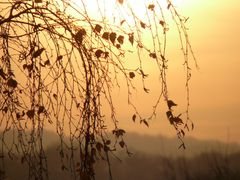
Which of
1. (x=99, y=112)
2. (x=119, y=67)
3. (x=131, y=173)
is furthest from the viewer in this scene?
(x=131, y=173)

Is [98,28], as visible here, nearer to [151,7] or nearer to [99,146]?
[151,7]

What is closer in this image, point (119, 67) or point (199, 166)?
point (119, 67)

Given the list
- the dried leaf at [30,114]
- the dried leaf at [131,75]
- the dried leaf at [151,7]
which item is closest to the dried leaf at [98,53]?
the dried leaf at [131,75]

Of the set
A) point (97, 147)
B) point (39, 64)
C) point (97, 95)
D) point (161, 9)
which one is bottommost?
point (97, 147)

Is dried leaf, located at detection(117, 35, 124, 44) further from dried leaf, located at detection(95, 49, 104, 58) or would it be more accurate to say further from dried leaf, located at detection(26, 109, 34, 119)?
dried leaf, located at detection(26, 109, 34, 119)

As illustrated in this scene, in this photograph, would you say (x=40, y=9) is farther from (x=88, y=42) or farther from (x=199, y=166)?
(x=199, y=166)

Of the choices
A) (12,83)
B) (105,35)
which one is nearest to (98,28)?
(105,35)

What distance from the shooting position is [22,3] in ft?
10.0

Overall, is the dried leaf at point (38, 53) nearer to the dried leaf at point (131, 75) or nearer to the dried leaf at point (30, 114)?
the dried leaf at point (30, 114)

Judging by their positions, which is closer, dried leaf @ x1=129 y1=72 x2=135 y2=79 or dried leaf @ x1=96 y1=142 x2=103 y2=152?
dried leaf @ x1=96 y1=142 x2=103 y2=152

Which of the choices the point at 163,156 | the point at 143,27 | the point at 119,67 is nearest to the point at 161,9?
the point at 143,27

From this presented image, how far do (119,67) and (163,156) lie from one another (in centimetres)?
304

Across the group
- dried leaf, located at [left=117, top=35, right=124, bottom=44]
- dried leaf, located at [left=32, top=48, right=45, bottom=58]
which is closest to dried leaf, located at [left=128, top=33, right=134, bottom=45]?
dried leaf, located at [left=117, top=35, right=124, bottom=44]

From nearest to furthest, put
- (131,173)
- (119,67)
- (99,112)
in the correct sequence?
(99,112) < (119,67) < (131,173)
